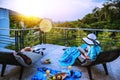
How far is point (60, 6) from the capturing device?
37.8ft

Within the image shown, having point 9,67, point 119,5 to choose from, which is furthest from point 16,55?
point 119,5

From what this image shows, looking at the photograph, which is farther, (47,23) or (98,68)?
(47,23)

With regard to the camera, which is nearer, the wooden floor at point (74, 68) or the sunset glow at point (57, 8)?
the wooden floor at point (74, 68)

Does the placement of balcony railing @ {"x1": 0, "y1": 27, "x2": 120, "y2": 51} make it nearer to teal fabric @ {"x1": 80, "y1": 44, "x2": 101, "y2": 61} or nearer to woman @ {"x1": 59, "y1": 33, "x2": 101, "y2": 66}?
woman @ {"x1": 59, "y1": 33, "x2": 101, "y2": 66}

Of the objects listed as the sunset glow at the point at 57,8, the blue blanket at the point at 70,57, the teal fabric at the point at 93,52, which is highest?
the sunset glow at the point at 57,8

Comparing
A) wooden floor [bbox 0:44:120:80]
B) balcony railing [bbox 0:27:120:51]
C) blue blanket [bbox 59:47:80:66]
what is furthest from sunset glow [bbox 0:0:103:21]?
wooden floor [bbox 0:44:120:80]

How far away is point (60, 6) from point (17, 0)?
240cm

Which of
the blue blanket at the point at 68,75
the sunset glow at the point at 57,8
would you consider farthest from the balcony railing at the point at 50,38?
the sunset glow at the point at 57,8

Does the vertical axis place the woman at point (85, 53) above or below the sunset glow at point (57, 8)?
below

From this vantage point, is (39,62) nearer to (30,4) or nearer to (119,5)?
(30,4)

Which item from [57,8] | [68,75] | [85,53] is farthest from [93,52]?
[57,8]

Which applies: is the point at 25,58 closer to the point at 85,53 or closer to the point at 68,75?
the point at 68,75

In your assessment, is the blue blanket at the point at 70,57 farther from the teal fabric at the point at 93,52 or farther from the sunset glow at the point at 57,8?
the sunset glow at the point at 57,8

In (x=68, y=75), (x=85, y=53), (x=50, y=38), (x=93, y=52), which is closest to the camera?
(x=68, y=75)
